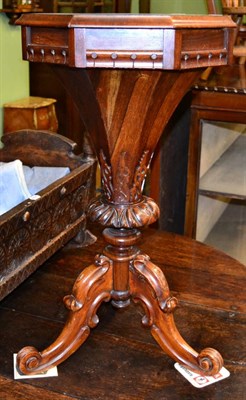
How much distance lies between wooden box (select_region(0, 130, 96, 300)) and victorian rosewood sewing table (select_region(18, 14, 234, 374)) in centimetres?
19

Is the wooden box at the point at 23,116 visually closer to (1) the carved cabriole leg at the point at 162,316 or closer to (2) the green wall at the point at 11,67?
(2) the green wall at the point at 11,67

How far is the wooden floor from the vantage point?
0.95 m

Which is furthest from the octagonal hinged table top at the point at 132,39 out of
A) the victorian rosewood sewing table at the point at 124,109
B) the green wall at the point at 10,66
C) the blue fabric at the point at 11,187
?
the green wall at the point at 10,66

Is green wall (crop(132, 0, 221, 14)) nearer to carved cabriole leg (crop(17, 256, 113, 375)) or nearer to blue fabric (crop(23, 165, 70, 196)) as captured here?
blue fabric (crop(23, 165, 70, 196))

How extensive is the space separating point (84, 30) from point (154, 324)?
0.51 m

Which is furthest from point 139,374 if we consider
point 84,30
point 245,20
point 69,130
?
point 245,20

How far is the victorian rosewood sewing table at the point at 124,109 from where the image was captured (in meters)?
0.79

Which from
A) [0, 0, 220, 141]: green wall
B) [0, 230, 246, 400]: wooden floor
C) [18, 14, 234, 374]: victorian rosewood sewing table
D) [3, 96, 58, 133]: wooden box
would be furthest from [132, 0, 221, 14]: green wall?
[18, 14, 234, 374]: victorian rosewood sewing table

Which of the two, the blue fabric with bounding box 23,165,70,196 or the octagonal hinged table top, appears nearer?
the octagonal hinged table top

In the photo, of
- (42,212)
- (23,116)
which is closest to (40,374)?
(42,212)

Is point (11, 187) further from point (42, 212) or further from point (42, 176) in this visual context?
point (42, 176)

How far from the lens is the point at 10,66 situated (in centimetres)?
327

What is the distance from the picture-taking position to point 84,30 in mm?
791

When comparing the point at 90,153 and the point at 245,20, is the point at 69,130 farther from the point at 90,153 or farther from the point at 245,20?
the point at 90,153
